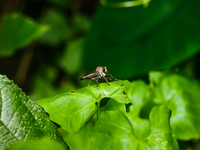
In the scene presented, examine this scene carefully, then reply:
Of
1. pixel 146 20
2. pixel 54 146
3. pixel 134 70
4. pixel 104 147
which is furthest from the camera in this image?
pixel 146 20

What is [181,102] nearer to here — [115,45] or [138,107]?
[138,107]

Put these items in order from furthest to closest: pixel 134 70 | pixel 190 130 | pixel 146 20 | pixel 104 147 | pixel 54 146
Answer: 1. pixel 146 20
2. pixel 134 70
3. pixel 190 130
4. pixel 104 147
5. pixel 54 146

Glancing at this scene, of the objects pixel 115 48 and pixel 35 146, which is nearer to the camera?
pixel 35 146

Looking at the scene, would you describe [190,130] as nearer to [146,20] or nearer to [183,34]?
[183,34]

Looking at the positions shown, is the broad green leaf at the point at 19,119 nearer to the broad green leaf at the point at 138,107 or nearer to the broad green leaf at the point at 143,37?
Answer: the broad green leaf at the point at 138,107

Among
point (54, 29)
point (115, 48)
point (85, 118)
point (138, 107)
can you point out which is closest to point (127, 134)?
point (85, 118)

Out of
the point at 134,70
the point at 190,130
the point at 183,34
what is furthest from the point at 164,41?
the point at 190,130
